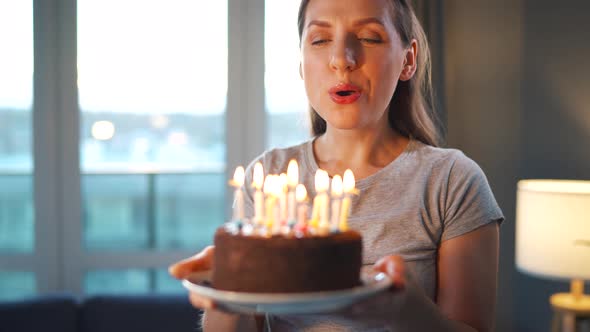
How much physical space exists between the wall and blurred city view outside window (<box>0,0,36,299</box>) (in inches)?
102

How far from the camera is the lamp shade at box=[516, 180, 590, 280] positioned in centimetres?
275

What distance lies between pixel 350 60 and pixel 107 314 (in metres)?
2.66

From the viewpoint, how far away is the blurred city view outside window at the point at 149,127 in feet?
14.4

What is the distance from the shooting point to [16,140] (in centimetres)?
435

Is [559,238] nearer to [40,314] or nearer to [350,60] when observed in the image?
[350,60]

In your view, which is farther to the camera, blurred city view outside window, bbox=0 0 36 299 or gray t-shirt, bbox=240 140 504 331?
blurred city view outside window, bbox=0 0 36 299

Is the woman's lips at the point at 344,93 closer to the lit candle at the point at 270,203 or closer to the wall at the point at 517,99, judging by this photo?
the lit candle at the point at 270,203

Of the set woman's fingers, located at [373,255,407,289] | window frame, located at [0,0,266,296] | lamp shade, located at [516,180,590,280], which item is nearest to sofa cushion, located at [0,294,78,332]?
window frame, located at [0,0,266,296]

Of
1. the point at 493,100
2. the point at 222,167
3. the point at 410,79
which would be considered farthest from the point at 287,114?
the point at 410,79

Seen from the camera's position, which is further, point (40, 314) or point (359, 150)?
point (40, 314)

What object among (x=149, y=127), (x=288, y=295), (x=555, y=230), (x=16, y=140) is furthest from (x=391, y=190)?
(x=16, y=140)

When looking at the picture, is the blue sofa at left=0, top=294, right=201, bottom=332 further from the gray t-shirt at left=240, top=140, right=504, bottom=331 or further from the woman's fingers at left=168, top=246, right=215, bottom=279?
the woman's fingers at left=168, top=246, right=215, bottom=279

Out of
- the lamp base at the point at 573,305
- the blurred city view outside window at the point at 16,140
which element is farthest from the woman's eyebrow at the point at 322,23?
the blurred city view outside window at the point at 16,140

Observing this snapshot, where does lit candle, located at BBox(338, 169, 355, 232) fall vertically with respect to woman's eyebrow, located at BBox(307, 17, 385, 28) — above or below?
below
